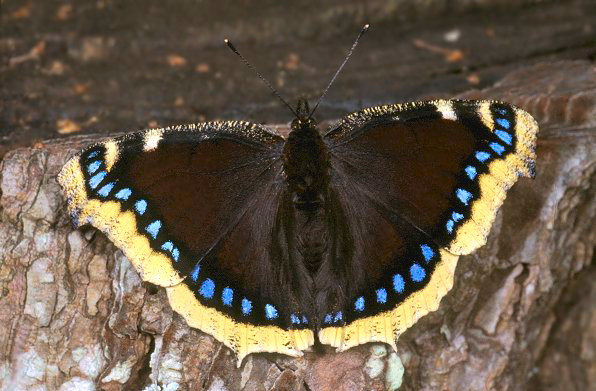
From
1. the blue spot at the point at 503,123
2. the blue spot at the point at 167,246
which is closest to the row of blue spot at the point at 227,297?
the blue spot at the point at 167,246

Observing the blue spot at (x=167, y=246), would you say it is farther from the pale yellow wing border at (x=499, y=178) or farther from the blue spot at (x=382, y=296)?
the pale yellow wing border at (x=499, y=178)

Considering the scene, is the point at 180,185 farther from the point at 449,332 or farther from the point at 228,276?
the point at 449,332

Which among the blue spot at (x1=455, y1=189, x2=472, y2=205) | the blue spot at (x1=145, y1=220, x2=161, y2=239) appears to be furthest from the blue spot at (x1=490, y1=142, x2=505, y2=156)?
the blue spot at (x1=145, y1=220, x2=161, y2=239)

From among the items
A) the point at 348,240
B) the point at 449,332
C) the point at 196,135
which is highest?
the point at 196,135

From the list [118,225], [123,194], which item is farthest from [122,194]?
[118,225]

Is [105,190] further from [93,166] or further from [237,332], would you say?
[237,332]

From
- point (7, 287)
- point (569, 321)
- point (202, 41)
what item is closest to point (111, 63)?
point (202, 41)

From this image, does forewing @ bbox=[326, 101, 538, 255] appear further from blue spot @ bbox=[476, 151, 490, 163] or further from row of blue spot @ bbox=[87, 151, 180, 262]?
row of blue spot @ bbox=[87, 151, 180, 262]
